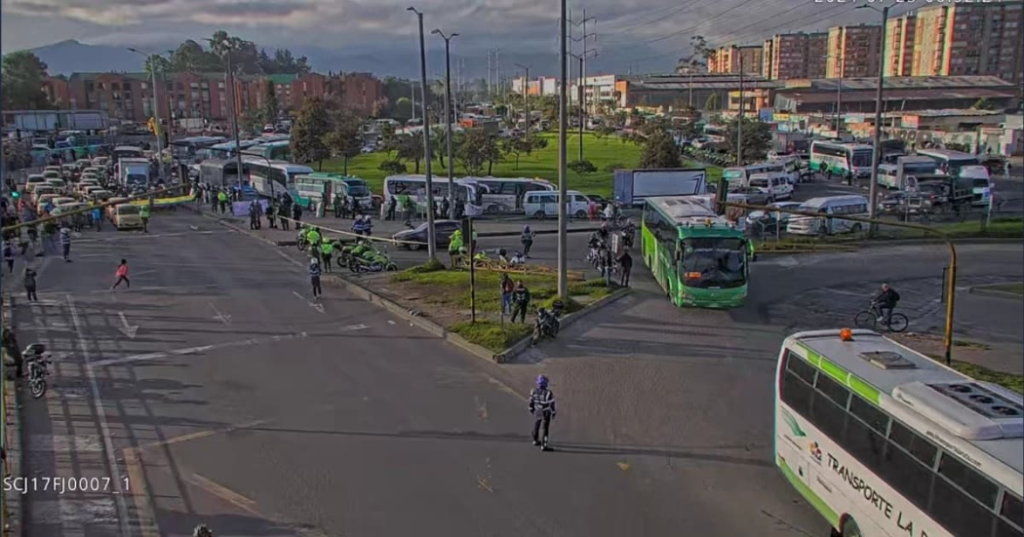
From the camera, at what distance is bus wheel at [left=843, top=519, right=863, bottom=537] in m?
9.12

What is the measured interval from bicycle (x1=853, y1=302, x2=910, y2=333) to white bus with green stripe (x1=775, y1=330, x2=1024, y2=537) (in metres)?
10.3

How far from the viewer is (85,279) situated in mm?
26844

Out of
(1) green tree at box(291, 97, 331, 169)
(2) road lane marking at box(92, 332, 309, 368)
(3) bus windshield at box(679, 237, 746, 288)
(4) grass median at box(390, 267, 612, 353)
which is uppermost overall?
(1) green tree at box(291, 97, 331, 169)

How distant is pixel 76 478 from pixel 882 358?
438 inches

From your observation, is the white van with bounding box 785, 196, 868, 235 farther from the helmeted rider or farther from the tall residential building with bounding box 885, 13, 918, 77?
the tall residential building with bounding box 885, 13, 918, 77

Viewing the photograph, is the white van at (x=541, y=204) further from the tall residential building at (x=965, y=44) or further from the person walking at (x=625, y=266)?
the tall residential building at (x=965, y=44)

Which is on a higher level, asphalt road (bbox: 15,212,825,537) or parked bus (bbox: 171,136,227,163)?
parked bus (bbox: 171,136,227,163)

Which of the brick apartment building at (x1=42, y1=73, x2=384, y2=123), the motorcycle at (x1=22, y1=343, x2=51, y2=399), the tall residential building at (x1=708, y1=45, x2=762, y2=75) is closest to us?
the motorcycle at (x1=22, y1=343, x2=51, y2=399)

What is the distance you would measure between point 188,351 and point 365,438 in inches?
278

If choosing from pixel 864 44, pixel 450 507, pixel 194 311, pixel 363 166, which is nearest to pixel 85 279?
Answer: pixel 194 311

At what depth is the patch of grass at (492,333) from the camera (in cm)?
1798

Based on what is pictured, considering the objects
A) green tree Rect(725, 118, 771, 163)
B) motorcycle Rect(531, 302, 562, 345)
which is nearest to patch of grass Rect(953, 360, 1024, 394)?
motorcycle Rect(531, 302, 562, 345)

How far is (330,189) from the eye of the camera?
149ft

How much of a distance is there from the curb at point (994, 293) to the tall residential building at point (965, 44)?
7973cm
